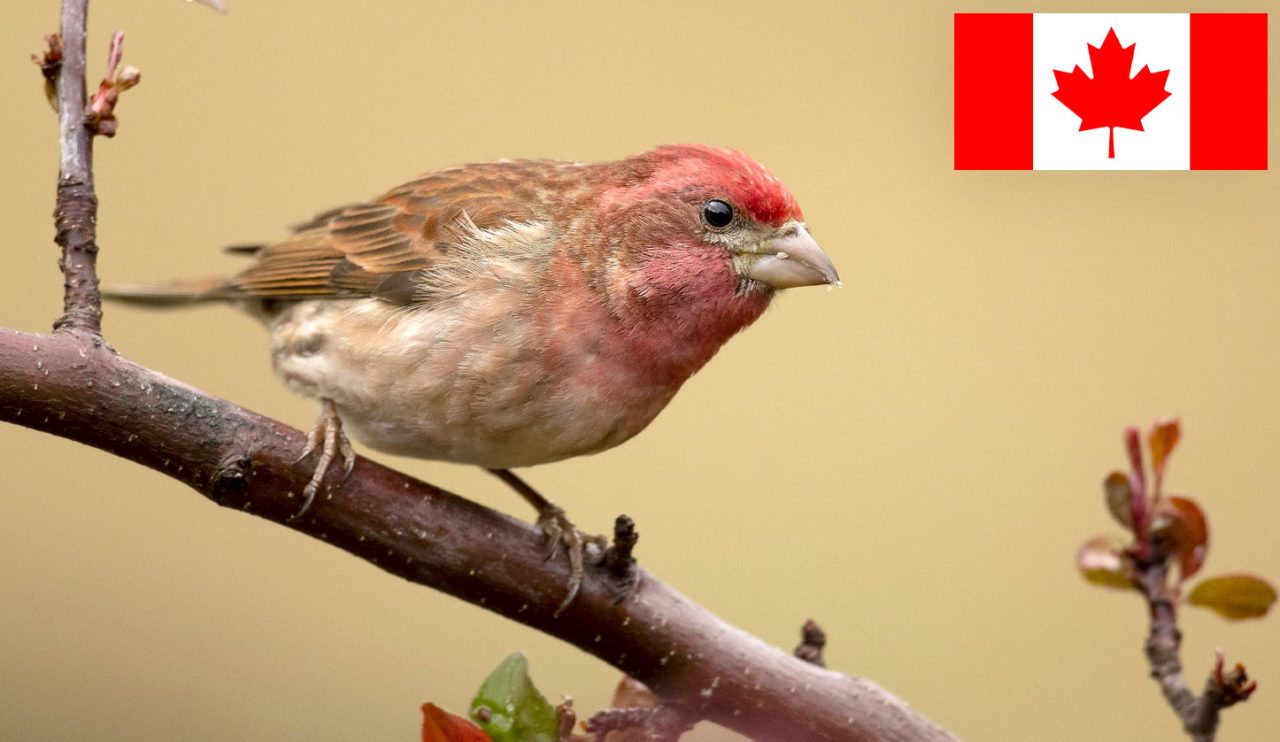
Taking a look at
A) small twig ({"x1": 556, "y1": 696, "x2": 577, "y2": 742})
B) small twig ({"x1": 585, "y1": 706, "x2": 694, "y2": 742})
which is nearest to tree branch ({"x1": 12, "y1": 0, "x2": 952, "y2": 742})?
small twig ({"x1": 585, "y1": 706, "x2": 694, "y2": 742})

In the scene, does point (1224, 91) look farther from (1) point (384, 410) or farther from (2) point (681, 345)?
(1) point (384, 410)

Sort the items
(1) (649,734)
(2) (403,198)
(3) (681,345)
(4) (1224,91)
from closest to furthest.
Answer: (1) (649,734) → (3) (681,345) → (2) (403,198) → (4) (1224,91)

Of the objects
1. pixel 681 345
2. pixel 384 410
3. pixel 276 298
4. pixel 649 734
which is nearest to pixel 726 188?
pixel 681 345

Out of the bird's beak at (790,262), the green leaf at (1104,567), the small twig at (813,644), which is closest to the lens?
the green leaf at (1104,567)

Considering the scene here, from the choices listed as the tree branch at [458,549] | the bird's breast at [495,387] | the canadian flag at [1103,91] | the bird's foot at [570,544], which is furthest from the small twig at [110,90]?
the canadian flag at [1103,91]

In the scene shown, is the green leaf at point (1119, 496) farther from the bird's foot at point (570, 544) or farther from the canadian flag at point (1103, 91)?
the canadian flag at point (1103, 91)

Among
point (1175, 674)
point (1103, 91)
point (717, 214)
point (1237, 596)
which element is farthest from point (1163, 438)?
point (1103, 91)

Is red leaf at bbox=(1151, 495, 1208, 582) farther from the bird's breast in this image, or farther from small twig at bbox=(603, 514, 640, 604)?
the bird's breast
